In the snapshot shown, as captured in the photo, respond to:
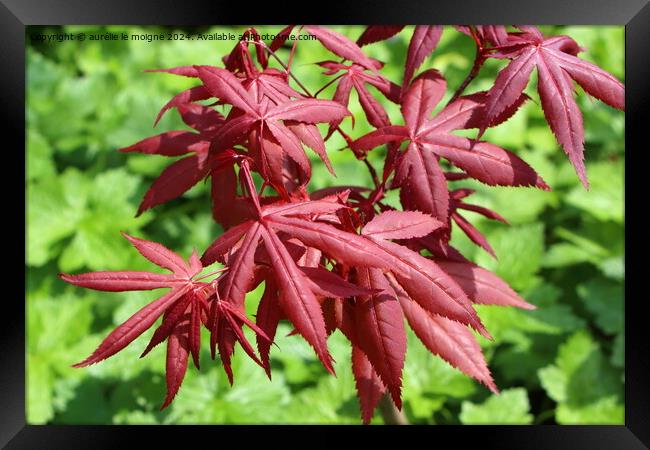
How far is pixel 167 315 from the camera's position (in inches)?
32.1

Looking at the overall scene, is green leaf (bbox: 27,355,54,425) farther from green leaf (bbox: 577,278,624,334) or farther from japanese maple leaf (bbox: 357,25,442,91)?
green leaf (bbox: 577,278,624,334)

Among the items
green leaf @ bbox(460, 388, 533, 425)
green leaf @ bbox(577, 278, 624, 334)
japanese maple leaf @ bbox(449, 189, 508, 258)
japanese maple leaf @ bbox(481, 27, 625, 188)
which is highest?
japanese maple leaf @ bbox(481, 27, 625, 188)

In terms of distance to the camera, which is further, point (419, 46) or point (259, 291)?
point (259, 291)

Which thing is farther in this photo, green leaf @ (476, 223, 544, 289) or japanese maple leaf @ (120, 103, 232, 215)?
green leaf @ (476, 223, 544, 289)

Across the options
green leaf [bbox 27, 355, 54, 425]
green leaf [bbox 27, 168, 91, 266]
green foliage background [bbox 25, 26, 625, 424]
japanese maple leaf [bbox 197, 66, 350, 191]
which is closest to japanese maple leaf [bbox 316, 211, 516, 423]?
japanese maple leaf [bbox 197, 66, 350, 191]

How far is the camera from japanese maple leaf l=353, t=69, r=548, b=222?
877mm

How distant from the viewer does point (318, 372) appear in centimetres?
202

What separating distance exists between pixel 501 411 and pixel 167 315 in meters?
1.16

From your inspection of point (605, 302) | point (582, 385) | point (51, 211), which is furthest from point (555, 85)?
point (51, 211)

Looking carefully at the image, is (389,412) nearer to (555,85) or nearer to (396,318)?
(396,318)
